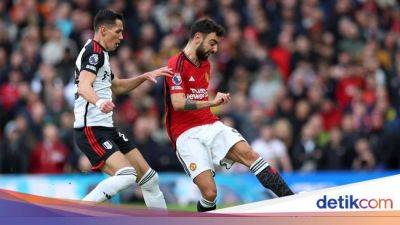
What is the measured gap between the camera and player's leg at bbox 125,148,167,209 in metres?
13.0

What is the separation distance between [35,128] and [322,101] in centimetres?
552

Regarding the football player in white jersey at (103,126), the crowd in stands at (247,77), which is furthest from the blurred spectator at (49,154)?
the football player in white jersey at (103,126)

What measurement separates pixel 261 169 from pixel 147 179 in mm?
1316

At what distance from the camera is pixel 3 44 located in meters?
24.0

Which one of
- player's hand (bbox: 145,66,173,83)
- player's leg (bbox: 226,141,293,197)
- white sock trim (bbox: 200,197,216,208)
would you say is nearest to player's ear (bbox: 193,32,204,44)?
player's hand (bbox: 145,66,173,83)

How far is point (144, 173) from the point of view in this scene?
1303 centimetres

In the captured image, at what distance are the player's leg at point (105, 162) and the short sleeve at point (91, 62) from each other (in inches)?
27.5

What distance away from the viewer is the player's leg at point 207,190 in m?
13.0

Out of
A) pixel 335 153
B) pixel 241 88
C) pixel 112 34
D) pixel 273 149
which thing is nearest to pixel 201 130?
pixel 112 34

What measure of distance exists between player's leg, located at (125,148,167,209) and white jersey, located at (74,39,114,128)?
489 millimetres

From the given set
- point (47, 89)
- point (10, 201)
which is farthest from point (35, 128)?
point (10, 201)

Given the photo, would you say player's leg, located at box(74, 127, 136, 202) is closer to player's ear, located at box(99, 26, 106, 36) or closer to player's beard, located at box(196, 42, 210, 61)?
player's ear, located at box(99, 26, 106, 36)

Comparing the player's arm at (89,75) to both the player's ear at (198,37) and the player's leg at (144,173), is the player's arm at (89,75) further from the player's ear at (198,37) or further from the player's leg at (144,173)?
the player's ear at (198,37)

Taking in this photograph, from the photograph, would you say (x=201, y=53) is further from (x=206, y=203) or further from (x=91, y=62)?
(x=206, y=203)
